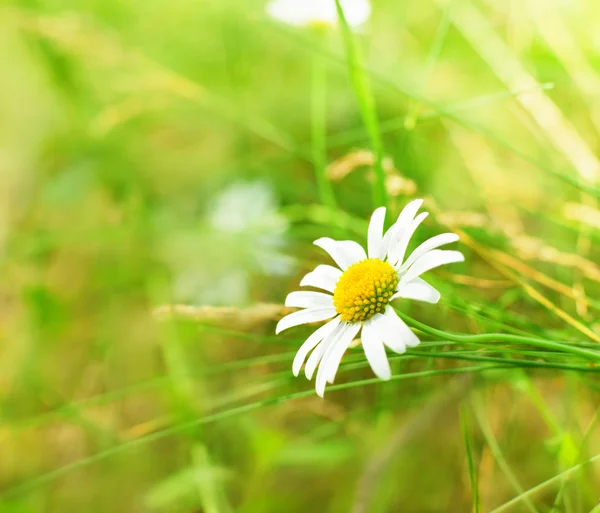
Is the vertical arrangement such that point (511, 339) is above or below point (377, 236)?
below

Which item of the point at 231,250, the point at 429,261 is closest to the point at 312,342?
the point at 429,261

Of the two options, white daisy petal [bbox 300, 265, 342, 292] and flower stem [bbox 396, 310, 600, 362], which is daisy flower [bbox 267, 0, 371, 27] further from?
flower stem [bbox 396, 310, 600, 362]

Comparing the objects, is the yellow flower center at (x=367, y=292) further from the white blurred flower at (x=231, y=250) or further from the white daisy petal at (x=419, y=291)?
the white blurred flower at (x=231, y=250)

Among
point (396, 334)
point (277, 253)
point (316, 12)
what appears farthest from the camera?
point (316, 12)

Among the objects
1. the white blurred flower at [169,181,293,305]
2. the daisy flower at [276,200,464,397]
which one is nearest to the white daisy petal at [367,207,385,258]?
the daisy flower at [276,200,464,397]

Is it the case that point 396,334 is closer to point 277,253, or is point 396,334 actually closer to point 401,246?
point 401,246

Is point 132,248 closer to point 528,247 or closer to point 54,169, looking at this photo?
point 54,169

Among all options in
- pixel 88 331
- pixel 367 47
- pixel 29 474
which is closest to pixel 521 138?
pixel 367 47
